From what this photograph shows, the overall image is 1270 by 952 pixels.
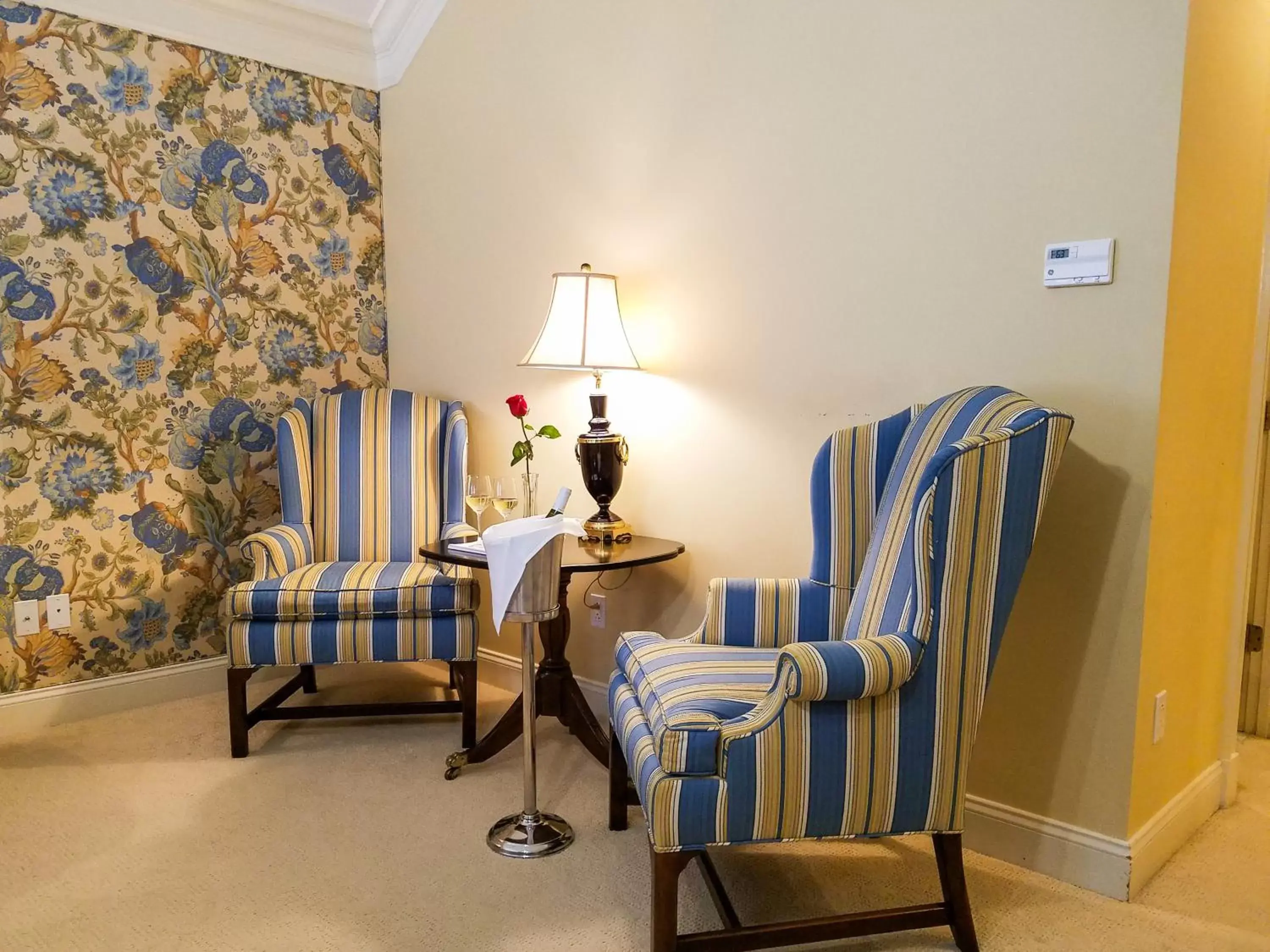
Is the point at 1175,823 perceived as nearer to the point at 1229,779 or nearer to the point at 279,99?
the point at 1229,779

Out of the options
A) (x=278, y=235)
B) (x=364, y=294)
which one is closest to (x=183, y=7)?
(x=278, y=235)

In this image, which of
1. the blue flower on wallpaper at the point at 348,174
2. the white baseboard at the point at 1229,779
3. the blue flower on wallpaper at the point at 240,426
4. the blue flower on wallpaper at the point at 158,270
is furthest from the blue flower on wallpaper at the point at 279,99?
the white baseboard at the point at 1229,779

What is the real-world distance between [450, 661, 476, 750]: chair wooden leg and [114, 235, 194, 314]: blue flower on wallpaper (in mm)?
1525

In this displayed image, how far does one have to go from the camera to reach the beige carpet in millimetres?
1796

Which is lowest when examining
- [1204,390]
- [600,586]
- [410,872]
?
[410,872]

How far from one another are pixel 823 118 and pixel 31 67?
2253 mm

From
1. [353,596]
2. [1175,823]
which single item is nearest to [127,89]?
[353,596]

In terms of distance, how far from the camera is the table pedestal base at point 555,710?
2.55 m

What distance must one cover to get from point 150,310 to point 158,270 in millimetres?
129

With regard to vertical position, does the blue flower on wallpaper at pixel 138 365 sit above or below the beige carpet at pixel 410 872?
above

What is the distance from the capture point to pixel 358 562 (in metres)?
2.95

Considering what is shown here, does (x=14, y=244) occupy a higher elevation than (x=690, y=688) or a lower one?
higher

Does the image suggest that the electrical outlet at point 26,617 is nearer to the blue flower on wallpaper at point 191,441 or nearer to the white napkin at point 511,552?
the blue flower on wallpaper at point 191,441

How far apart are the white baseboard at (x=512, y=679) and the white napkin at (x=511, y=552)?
1067 mm
